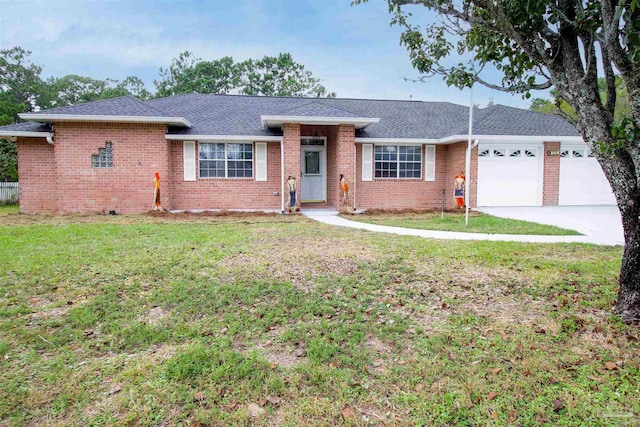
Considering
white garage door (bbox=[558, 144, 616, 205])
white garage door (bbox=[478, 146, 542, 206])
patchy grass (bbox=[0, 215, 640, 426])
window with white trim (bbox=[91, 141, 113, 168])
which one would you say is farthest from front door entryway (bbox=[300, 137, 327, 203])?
patchy grass (bbox=[0, 215, 640, 426])

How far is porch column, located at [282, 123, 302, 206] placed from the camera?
566 inches

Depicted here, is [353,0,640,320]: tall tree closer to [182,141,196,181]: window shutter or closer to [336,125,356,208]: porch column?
[336,125,356,208]: porch column

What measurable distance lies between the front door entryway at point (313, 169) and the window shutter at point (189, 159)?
4242 millimetres

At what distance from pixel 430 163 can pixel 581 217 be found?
5647 mm

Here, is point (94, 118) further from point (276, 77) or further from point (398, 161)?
point (276, 77)

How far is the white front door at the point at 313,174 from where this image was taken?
54.7ft

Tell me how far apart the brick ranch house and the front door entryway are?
42 mm

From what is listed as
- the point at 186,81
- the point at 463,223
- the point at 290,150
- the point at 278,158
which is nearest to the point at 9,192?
the point at 278,158

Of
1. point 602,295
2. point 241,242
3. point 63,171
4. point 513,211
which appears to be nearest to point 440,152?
point 513,211

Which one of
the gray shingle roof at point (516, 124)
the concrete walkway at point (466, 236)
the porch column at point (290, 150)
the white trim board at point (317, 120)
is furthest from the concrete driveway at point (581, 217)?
the porch column at point (290, 150)

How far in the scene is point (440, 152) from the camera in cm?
1644

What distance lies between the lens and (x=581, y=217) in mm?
12609

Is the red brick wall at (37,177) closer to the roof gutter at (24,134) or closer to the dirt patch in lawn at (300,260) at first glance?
the roof gutter at (24,134)

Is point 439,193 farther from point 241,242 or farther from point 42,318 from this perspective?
point 42,318
